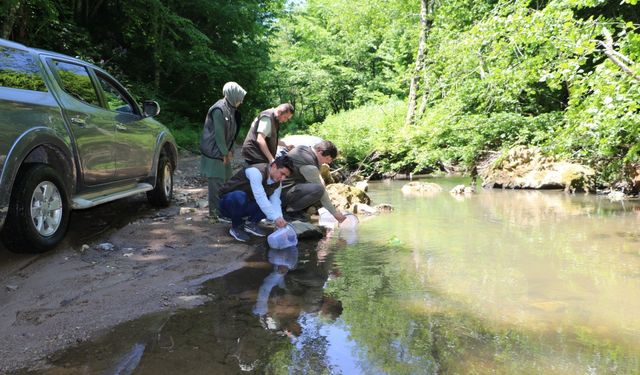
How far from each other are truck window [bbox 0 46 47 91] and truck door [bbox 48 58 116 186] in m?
0.28

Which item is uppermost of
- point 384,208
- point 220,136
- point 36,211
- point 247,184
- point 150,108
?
point 150,108

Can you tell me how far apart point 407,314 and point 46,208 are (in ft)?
10.6

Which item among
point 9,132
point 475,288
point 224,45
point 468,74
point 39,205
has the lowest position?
point 475,288

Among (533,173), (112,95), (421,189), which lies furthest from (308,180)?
(533,173)

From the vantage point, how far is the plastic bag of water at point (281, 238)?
540cm

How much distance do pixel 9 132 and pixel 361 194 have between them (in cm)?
603

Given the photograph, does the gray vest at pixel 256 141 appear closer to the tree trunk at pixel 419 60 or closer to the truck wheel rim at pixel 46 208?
the truck wheel rim at pixel 46 208

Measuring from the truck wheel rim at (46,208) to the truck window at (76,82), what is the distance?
3.83 feet

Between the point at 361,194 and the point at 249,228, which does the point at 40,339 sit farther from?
the point at 361,194

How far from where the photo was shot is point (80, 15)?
658 inches

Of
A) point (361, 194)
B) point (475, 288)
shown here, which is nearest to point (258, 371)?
point (475, 288)

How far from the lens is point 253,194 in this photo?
216 inches

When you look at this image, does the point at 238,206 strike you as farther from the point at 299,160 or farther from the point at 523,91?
the point at 523,91

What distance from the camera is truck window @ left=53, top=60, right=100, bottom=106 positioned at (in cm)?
504
